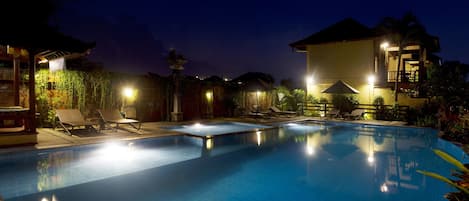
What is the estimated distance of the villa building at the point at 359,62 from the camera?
18.8 metres

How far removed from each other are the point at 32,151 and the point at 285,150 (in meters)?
6.86

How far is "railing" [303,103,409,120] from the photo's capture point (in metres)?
16.9

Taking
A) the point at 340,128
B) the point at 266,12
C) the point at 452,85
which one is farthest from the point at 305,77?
the point at 266,12

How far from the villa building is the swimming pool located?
8897mm

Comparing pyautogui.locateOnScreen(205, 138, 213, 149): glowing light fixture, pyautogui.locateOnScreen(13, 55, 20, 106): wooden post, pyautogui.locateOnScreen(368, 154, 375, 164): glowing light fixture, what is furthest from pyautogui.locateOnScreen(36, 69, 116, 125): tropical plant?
pyautogui.locateOnScreen(368, 154, 375, 164): glowing light fixture

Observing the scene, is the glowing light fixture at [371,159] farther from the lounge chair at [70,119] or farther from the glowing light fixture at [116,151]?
the lounge chair at [70,119]

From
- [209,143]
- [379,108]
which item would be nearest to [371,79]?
[379,108]

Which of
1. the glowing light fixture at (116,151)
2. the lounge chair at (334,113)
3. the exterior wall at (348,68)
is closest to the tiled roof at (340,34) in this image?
the exterior wall at (348,68)

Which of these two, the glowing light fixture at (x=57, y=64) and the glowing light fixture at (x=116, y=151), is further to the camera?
the glowing light fixture at (x=57, y=64)

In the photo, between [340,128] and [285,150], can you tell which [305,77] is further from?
[285,150]

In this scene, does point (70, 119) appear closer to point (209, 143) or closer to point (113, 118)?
point (113, 118)

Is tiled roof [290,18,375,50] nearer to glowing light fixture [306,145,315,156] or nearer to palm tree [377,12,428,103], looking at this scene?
palm tree [377,12,428,103]

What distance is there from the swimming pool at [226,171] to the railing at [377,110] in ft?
22.0

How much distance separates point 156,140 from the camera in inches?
390
